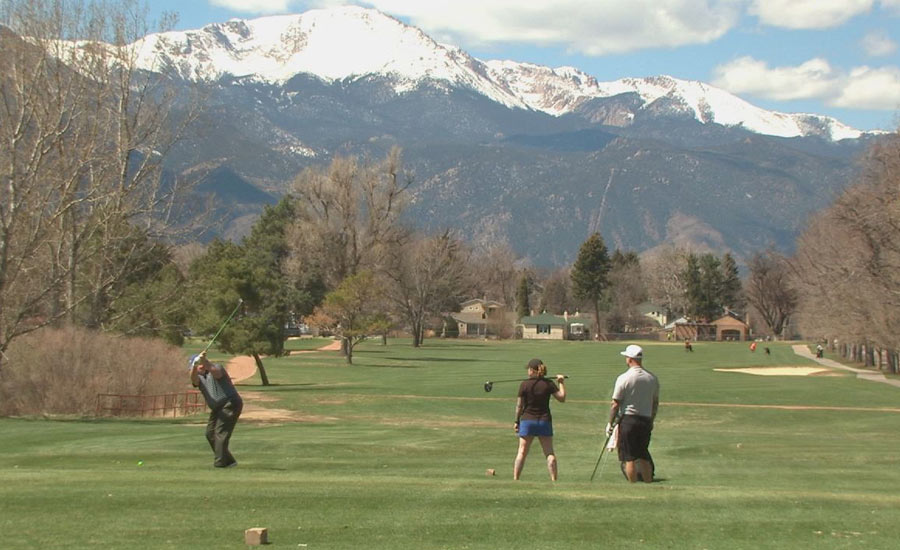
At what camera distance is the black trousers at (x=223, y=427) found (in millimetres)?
16906

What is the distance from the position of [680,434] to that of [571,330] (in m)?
140

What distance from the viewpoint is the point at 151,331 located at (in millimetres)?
51344

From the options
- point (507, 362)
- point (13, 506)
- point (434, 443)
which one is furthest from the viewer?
point (507, 362)

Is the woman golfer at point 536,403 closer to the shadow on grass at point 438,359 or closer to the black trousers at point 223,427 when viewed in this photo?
the black trousers at point 223,427

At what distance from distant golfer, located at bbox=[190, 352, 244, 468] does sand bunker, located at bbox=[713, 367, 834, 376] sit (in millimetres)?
53930

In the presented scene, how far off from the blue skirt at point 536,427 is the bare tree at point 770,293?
145m

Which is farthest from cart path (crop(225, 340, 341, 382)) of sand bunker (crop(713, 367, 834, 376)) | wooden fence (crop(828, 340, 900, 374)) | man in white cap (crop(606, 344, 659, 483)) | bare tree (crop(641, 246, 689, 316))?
bare tree (crop(641, 246, 689, 316))

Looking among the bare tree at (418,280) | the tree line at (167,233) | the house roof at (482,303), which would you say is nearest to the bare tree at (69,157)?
the tree line at (167,233)

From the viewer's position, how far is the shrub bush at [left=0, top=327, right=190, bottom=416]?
3531cm

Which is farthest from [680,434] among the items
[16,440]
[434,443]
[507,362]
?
[507,362]

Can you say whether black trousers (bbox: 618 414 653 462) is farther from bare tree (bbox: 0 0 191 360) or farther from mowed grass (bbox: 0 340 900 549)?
bare tree (bbox: 0 0 191 360)

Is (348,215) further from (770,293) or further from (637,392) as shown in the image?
(770,293)

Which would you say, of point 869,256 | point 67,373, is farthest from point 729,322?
point 67,373

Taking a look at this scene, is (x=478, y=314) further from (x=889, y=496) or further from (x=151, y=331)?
(x=889, y=496)
